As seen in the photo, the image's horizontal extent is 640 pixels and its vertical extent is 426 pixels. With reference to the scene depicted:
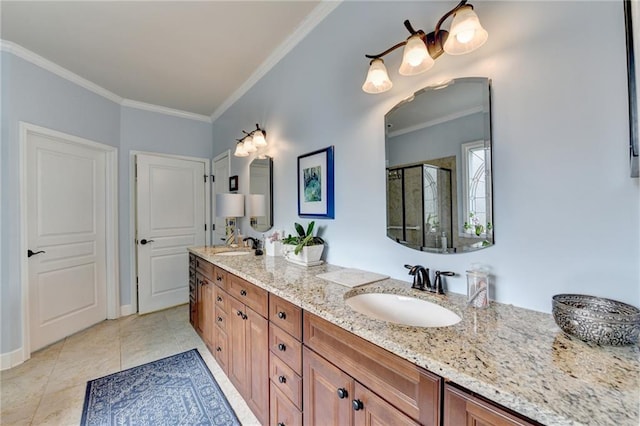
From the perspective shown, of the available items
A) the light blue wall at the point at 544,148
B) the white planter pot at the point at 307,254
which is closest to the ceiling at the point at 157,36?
the light blue wall at the point at 544,148

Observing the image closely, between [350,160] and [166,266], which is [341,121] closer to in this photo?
[350,160]

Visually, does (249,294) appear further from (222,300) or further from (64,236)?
(64,236)

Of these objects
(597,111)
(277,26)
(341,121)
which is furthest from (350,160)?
(277,26)

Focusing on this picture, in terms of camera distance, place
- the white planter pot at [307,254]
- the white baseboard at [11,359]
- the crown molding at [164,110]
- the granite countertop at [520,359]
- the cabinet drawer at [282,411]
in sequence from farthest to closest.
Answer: the crown molding at [164,110] → the white baseboard at [11,359] → the white planter pot at [307,254] → the cabinet drawer at [282,411] → the granite countertop at [520,359]

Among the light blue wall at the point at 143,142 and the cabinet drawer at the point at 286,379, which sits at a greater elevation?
the light blue wall at the point at 143,142

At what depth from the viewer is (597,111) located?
0.90 metres

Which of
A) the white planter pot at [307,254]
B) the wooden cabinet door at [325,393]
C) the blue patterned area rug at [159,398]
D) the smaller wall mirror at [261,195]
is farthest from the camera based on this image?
the smaller wall mirror at [261,195]

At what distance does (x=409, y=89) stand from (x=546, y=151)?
71 centimetres

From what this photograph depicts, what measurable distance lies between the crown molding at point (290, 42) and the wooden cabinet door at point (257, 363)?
207 centimetres

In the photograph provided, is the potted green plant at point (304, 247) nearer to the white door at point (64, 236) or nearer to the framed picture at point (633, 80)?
the framed picture at point (633, 80)

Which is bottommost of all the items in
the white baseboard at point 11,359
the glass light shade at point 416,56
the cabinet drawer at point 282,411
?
the white baseboard at point 11,359

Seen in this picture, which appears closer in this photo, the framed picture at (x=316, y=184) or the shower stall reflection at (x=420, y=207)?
the shower stall reflection at (x=420, y=207)

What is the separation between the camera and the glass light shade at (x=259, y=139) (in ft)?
8.69

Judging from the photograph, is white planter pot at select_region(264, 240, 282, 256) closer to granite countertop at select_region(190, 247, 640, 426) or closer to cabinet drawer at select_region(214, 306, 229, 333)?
cabinet drawer at select_region(214, 306, 229, 333)
